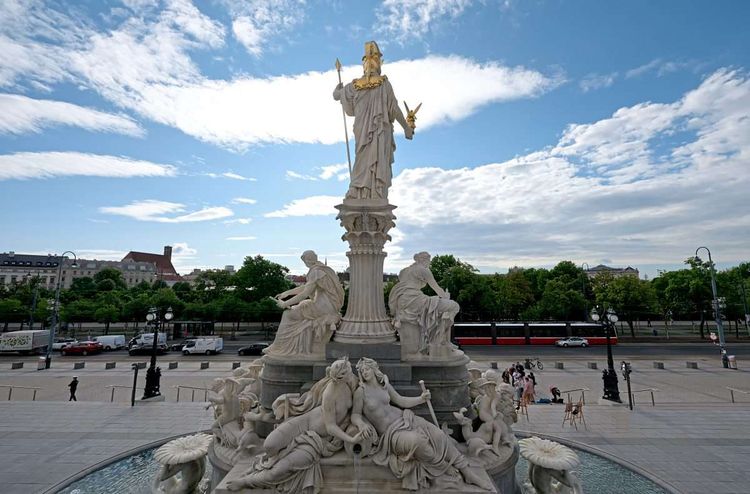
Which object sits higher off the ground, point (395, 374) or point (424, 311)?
point (424, 311)

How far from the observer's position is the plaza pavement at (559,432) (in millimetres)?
8148

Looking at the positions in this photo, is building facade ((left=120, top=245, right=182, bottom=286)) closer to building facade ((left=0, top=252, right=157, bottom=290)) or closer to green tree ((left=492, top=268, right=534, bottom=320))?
building facade ((left=0, top=252, right=157, bottom=290))

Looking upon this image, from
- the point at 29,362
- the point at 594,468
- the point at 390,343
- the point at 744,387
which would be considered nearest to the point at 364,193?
the point at 390,343

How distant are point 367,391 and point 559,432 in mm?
8106

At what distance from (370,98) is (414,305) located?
205 inches

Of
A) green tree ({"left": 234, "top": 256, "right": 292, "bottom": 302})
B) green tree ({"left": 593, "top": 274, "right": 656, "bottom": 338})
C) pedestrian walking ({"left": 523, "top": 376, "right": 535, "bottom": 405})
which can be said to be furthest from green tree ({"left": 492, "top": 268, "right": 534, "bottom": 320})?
pedestrian walking ({"left": 523, "top": 376, "right": 535, "bottom": 405})

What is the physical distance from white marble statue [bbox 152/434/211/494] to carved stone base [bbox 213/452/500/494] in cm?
133

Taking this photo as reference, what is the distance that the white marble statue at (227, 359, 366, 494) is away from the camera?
5.18 metres

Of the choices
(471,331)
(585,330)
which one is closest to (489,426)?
(471,331)

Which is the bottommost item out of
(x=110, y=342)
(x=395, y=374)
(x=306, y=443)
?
(x=110, y=342)

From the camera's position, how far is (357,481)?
208 inches

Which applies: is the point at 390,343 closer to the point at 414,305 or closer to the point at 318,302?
the point at 414,305

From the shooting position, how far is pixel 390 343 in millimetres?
7910

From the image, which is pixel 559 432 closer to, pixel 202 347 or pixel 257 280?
pixel 202 347
